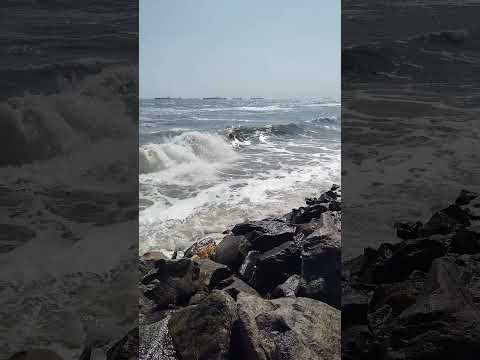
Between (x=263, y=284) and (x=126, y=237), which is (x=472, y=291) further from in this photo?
(x=126, y=237)

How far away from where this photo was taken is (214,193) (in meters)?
7.29

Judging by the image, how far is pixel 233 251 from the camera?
161 inches

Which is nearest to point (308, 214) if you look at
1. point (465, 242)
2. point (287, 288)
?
point (287, 288)

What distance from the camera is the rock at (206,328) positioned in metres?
2.52

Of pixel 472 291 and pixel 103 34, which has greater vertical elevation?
pixel 103 34

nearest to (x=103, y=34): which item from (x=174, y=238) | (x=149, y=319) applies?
(x=149, y=319)

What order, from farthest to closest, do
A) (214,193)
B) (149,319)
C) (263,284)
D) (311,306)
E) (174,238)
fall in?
1. (214,193)
2. (174,238)
3. (263,284)
4. (149,319)
5. (311,306)

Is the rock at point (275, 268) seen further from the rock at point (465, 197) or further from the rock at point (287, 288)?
the rock at point (465, 197)

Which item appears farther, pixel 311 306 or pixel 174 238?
pixel 174 238

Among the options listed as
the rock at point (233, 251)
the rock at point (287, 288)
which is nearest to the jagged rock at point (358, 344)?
the rock at point (287, 288)

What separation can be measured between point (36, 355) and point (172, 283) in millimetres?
1138

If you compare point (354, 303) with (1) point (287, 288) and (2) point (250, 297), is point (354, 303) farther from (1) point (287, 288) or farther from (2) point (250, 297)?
(1) point (287, 288)

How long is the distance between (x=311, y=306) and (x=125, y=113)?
65.9 inches

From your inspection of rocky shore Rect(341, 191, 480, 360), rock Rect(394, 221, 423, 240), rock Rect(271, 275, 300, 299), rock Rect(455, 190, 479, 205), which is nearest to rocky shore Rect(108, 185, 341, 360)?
rock Rect(271, 275, 300, 299)
